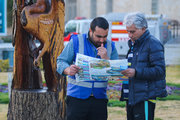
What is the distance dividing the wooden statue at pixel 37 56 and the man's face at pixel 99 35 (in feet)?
4.71

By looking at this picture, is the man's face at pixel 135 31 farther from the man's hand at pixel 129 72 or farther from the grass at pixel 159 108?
the grass at pixel 159 108

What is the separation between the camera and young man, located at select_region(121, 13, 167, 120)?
4164mm

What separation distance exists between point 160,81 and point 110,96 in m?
5.45

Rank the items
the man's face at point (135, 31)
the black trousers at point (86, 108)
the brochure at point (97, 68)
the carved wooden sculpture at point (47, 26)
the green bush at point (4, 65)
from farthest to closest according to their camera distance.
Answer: the green bush at point (4, 65), the carved wooden sculpture at point (47, 26), the black trousers at point (86, 108), the man's face at point (135, 31), the brochure at point (97, 68)

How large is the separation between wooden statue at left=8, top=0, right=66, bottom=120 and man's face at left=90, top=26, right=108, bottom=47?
1435mm

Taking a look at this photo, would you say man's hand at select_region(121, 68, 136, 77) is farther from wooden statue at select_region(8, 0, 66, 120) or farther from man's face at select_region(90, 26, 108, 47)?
wooden statue at select_region(8, 0, 66, 120)

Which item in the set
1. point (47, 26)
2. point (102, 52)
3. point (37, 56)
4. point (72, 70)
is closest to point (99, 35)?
point (102, 52)

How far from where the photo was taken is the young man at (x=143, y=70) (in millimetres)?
4164

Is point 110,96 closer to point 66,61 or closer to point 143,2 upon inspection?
point 66,61

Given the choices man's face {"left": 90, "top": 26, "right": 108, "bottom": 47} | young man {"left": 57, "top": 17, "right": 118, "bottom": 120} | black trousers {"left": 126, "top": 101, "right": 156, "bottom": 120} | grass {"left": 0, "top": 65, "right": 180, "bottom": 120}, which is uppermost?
man's face {"left": 90, "top": 26, "right": 108, "bottom": 47}

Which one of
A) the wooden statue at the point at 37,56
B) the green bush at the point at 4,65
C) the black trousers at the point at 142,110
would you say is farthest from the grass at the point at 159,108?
the green bush at the point at 4,65

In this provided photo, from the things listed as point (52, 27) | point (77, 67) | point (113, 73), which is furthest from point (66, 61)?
point (52, 27)

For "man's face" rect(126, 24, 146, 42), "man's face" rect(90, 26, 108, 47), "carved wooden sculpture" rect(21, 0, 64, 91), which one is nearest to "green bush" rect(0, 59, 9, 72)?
"carved wooden sculpture" rect(21, 0, 64, 91)

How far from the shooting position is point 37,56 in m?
6.01
